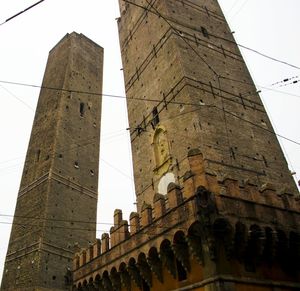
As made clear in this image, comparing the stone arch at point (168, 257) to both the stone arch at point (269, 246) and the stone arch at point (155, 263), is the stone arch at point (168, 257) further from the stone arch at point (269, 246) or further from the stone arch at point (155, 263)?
the stone arch at point (269, 246)

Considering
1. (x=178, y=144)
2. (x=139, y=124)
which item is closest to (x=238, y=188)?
(x=178, y=144)

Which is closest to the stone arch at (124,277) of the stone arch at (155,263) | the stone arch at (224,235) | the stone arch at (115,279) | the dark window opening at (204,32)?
the stone arch at (115,279)

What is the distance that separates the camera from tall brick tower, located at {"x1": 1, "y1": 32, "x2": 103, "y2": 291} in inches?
666

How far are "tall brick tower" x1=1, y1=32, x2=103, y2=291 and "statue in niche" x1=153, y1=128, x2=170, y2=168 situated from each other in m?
3.31

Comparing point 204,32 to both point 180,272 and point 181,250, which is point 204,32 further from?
point 180,272

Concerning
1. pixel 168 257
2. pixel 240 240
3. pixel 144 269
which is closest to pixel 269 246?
pixel 240 240

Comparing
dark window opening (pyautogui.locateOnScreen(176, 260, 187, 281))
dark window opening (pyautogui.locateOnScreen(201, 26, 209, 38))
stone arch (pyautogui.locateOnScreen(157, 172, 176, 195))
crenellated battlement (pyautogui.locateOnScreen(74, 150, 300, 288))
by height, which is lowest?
dark window opening (pyautogui.locateOnScreen(176, 260, 187, 281))

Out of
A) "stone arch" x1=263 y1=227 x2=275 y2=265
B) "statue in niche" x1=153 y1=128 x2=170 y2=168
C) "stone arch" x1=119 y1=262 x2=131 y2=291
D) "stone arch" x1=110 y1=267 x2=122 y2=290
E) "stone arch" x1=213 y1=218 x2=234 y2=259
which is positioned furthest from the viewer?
"statue in niche" x1=153 y1=128 x2=170 y2=168

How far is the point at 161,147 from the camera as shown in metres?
12.8

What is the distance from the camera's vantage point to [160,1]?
52.2ft

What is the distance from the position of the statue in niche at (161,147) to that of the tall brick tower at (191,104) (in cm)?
4

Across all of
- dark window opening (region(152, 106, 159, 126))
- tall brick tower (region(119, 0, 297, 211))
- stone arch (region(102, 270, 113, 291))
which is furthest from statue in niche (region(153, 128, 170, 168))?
stone arch (region(102, 270, 113, 291))

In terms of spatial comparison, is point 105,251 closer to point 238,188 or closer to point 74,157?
point 238,188

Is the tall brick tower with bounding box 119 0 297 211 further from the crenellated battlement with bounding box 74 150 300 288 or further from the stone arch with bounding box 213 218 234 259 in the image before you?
the stone arch with bounding box 213 218 234 259
